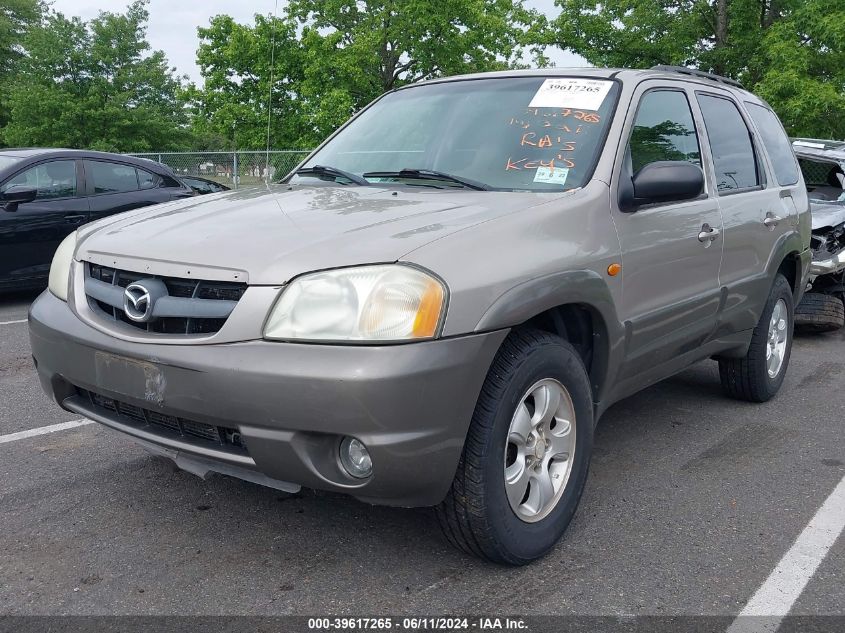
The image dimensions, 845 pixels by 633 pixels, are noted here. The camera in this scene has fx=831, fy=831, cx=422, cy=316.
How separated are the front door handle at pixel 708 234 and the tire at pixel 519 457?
115cm

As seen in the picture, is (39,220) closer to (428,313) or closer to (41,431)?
(41,431)

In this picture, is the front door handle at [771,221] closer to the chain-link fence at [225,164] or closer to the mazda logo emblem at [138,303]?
the mazda logo emblem at [138,303]

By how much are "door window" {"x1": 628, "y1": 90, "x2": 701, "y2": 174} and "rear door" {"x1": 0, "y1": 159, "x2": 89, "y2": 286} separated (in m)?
6.15

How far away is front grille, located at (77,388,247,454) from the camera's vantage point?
2.56 m

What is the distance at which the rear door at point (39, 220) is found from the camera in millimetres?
7762

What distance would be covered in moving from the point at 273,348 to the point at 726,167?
2.83 metres

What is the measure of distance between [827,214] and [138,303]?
6369 millimetres

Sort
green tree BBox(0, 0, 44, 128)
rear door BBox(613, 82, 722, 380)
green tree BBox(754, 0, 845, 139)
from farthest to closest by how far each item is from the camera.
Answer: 1. green tree BBox(0, 0, 44, 128)
2. green tree BBox(754, 0, 845, 139)
3. rear door BBox(613, 82, 722, 380)

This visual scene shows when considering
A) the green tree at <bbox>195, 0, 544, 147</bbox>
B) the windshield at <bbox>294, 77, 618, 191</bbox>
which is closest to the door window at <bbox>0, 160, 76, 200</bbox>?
the windshield at <bbox>294, 77, 618, 191</bbox>

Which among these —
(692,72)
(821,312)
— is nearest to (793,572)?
(692,72)

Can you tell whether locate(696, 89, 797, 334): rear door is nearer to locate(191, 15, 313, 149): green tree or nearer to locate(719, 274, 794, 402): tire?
locate(719, 274, 794, 402): tire

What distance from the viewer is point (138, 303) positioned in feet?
8.52

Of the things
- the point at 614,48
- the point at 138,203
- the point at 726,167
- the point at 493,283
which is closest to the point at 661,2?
the point at 614,48

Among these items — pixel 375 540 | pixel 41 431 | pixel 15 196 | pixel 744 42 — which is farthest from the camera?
pixel 744 42
